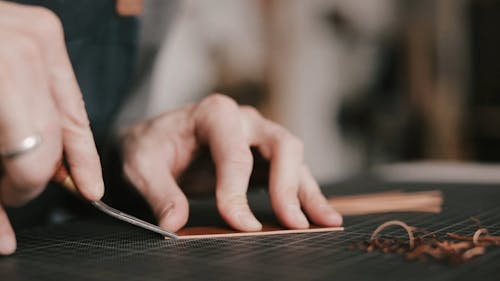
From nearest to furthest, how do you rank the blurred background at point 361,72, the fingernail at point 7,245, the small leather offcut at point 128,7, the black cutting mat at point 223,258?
the black cutting mat at point 223,258 → the fingernail at point 7,245 → the small leather offcut at point 128,7 → the blurred background at point 361,72

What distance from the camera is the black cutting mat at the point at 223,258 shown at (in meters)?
0.56

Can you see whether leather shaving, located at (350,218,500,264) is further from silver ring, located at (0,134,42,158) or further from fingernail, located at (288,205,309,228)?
silver ring, located at (0,134,42,158)

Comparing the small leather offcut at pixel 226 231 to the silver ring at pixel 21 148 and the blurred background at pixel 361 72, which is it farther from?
the blurred background at pixel 361 72

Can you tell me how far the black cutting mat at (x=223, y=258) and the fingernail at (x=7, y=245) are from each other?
0.01 metres

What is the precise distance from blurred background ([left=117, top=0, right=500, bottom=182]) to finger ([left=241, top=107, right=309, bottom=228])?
199cm

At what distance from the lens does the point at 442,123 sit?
3.92 metres

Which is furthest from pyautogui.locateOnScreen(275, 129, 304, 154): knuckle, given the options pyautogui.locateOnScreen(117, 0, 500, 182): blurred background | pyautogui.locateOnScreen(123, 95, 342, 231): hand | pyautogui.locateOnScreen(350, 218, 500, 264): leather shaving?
pyautogui.locateOnScreen(117, 0, 500, 182): blurred background

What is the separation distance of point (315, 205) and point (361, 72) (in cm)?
344

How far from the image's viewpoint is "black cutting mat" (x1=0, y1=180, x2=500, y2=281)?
0.56 metres

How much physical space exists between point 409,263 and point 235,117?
411 mm

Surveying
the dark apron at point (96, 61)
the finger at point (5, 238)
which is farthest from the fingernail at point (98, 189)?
the dark apron at point (96, 61)

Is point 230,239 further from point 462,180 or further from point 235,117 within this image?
point 462,180

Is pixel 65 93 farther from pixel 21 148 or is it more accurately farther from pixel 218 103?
pixel 218 103

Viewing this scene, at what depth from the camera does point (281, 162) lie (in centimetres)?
92
